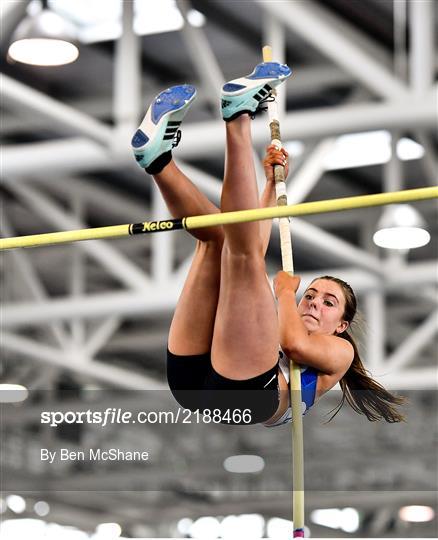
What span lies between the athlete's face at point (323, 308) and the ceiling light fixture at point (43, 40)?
3210 millimetres

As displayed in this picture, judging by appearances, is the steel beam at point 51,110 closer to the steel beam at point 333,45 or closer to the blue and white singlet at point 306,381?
the steel beam at point 333,45

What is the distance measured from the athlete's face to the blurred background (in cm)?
18

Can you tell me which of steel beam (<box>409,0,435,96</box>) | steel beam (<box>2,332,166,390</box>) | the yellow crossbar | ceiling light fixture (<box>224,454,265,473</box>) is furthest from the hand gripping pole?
steel beam (<box>2,332,166,390</box>)

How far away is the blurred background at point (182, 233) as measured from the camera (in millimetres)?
7203

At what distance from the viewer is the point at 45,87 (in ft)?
29.8

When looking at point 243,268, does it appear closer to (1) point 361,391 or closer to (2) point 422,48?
(1) point 361,391

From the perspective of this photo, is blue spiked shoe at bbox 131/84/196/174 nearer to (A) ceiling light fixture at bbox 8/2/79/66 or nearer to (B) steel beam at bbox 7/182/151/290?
(A) ceiling light fixture at bbox 8/2/79/66

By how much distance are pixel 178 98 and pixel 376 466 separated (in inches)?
377

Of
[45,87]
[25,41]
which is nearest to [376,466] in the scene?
[45,87]

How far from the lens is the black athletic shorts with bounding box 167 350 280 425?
428 centimetres

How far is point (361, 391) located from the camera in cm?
466

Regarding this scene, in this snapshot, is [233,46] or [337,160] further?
[337,160]

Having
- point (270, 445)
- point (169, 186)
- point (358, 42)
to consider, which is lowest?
point (169, 186)

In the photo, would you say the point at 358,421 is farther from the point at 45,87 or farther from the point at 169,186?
the point at 169,186
